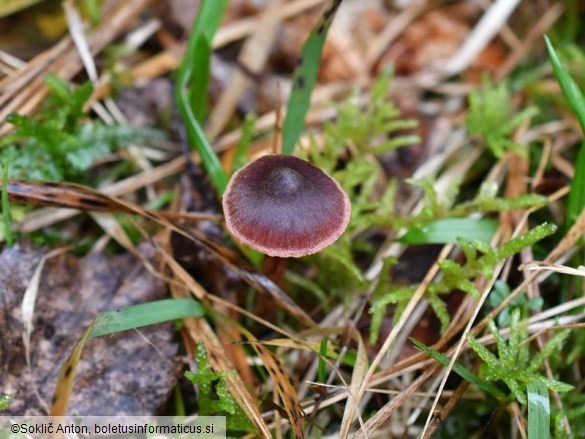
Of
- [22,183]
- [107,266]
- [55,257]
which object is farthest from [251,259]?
[22,183]

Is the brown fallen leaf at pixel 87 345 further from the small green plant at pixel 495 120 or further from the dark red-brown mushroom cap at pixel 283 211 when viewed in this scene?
the small green plant at pixel 495 120

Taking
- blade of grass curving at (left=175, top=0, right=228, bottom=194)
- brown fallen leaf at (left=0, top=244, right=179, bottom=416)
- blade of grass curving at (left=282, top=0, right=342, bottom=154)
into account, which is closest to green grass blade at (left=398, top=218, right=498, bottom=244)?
blade of grass curving at (left=282, top=0, right=342, bottom=154)

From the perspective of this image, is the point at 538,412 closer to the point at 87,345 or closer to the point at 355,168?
the point at 355,168

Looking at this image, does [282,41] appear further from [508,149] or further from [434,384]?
[434,384]

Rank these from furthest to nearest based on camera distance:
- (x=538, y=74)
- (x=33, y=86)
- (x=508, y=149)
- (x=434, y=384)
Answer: (x=538, y=74) → (x=508, y=149) → (x=33, y=86) → (x=434, y=384)

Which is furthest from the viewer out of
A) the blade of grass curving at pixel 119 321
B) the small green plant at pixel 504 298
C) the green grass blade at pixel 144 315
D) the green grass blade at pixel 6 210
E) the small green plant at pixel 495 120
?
the small green plant at pixel 495 120

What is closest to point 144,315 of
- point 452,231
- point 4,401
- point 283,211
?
point 4,401

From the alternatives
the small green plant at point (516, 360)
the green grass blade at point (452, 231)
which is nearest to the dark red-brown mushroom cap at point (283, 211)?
the green grass blade at point (452, 231)
